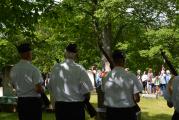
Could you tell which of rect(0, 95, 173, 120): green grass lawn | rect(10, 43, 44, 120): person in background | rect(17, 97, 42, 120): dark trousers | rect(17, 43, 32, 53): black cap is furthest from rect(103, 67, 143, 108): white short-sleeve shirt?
rect(0, 95, 173, 120): green grass lawn

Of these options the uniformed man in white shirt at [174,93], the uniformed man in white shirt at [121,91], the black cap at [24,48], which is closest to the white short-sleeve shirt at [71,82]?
the uniformed man in white shirt at [121,91]

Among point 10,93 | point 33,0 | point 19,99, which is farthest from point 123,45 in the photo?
point 19,99

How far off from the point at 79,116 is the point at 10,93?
1207 centimetres

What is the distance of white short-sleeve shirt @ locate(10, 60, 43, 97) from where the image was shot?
895cm

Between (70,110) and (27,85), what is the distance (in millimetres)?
1016

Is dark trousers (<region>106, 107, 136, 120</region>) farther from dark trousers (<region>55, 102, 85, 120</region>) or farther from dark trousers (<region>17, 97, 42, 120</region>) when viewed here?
dark trousers (<region>17, 97, 42, 120</region>)

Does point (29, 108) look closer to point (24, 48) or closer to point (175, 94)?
point (24, 48)

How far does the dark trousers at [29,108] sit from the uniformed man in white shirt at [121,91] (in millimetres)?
1527

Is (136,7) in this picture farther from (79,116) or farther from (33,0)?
(79,116)

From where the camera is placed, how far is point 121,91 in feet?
26.6

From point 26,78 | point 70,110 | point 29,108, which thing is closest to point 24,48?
point 26,78

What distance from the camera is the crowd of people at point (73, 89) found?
8.11 meters

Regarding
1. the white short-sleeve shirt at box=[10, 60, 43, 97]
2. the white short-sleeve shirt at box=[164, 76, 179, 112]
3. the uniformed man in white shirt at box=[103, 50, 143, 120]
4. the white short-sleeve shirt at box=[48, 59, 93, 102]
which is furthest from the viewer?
the white short-sleeve shirt at box=[10, 60, 43, 97]

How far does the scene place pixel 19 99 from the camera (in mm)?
9133
